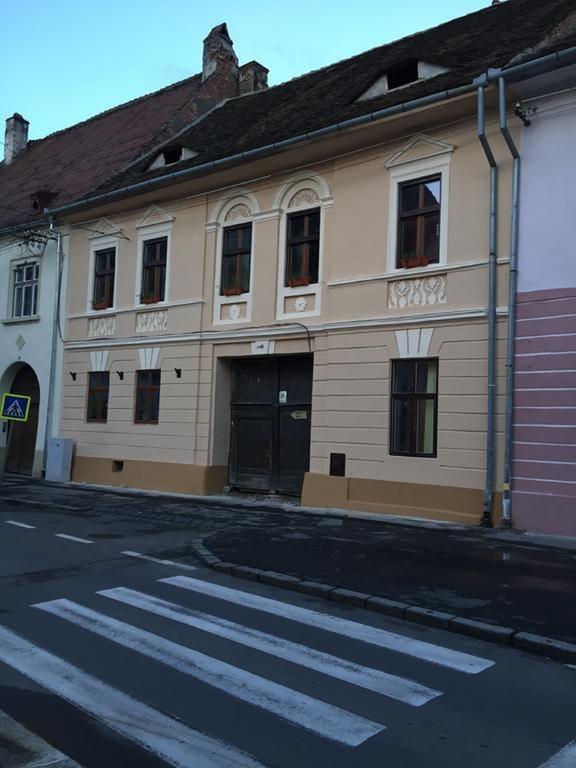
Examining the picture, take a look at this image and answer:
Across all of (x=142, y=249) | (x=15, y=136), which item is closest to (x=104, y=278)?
(x=142, y=249)

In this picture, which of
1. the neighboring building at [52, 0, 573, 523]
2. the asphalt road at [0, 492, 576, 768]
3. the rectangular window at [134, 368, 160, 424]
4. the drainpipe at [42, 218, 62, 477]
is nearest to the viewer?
the asphalt road at [0, 492, 576, 768]

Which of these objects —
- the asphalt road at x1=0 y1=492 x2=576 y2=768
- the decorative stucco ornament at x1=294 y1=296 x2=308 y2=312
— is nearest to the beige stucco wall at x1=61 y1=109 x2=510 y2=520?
the decorative stucco ornament at x1=294 y1=296 x2=308 y2=312

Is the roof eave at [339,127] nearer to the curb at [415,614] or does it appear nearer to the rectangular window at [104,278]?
the rectangular window at [104,278]

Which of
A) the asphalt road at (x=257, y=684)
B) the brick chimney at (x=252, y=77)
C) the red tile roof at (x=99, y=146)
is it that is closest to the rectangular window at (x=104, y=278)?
the red tile roof at (x=99, y=146)

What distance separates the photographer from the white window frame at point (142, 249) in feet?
56.1

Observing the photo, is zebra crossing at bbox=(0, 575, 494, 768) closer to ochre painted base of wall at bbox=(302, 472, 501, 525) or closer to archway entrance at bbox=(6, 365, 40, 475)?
ochre painted base of wall at bbox=(302, 472, 501, 525)

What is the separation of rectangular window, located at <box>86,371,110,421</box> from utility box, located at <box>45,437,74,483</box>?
911mm

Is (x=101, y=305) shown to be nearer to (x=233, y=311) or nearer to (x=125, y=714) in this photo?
(x=233, y=311)

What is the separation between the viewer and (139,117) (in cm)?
2350

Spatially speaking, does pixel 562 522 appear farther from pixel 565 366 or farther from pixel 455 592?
pixel 455 592

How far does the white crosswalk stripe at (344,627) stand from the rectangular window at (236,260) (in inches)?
355

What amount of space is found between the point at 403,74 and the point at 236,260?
17.3 feet

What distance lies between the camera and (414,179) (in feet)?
42.4

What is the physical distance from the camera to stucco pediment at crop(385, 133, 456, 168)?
12.5 m
